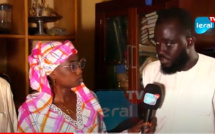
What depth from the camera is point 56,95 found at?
1.10 meters

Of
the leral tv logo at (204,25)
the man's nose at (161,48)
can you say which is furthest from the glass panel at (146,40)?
the leral tv logo at (204,25)

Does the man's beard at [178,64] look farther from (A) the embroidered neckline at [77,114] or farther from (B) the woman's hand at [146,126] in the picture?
(A) the embroidered neckline at [77,114]

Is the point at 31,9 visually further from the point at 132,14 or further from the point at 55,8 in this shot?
the point at 132,14

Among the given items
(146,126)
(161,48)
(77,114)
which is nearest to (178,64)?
(161,48)

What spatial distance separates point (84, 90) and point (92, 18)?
0.85 feet

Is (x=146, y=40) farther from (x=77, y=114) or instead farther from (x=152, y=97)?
(x=77, y=114)

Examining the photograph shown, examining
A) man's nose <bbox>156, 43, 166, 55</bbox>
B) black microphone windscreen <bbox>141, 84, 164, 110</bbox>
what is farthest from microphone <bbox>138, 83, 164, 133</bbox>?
man's nose <bbox>156, 43, 166, 55</bbox>

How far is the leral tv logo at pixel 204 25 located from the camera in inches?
44.4

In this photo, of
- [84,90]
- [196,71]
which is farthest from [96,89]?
[196,71]

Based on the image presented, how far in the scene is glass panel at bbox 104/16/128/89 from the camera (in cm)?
122

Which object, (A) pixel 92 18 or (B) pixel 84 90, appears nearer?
(B) pixel 84 90

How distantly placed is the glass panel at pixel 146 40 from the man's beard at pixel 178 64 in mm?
53

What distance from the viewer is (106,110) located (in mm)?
1154

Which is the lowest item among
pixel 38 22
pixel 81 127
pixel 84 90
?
pixel 81 127
